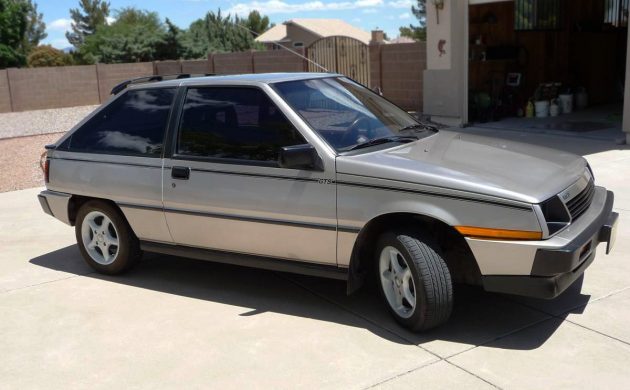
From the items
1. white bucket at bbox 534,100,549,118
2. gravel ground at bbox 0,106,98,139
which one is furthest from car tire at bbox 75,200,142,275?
gravel ground at bbox 0,106,98,139

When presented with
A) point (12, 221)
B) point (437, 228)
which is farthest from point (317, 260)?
point (12, 221)

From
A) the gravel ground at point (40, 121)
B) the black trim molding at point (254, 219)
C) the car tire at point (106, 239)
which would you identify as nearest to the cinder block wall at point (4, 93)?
the gravel ground at point (40, 121)

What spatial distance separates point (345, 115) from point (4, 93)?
27594 millimetres

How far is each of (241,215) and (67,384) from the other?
164cm

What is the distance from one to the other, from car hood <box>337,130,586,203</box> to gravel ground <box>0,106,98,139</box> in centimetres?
1791

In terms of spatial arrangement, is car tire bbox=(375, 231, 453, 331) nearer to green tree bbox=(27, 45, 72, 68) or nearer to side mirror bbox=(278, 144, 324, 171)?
side mirror bbox=(278, 144, 324, 171)

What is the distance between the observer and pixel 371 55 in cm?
1927

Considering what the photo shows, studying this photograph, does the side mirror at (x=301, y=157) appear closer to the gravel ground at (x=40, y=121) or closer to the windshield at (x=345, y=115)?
the windshield at (x=345, y=115)

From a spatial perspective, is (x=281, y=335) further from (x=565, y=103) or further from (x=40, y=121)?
(x=40, y=121)

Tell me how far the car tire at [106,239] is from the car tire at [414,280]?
2370 mm

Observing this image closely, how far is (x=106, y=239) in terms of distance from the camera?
234 inches

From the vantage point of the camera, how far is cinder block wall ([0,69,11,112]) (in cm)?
2877

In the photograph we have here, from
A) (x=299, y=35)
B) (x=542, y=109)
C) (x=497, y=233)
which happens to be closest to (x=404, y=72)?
(x=542, y=109)

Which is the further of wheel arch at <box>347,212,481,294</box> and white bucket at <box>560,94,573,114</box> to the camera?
white bucket at <box>560,94,573,114</box>
